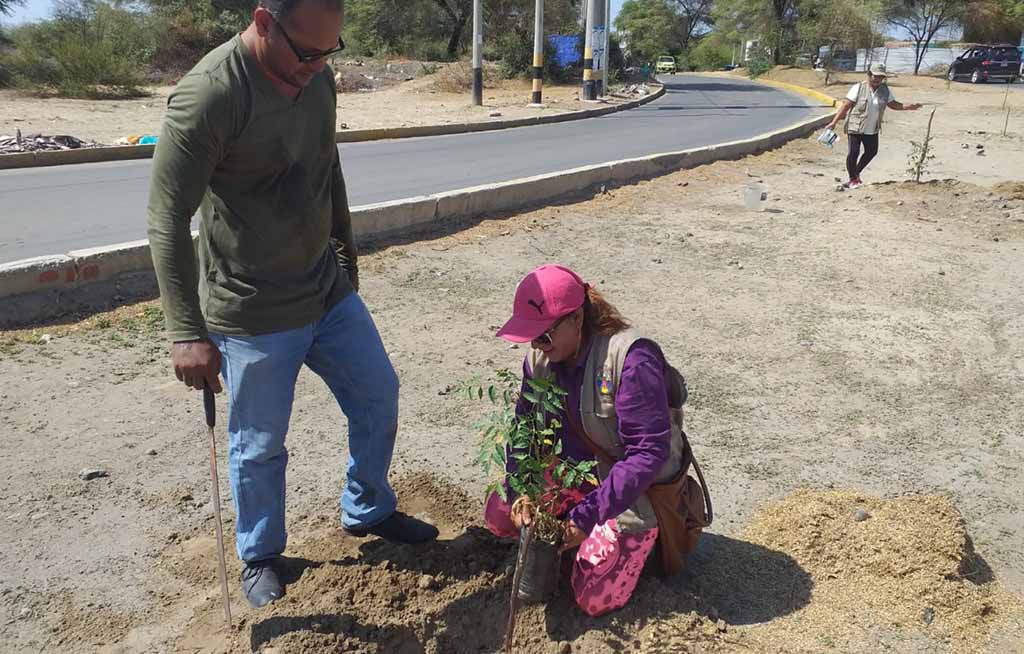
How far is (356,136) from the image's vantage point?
16.4 m

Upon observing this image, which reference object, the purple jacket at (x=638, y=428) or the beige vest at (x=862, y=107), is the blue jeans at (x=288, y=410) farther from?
the beige vest at (x=862, y=107)

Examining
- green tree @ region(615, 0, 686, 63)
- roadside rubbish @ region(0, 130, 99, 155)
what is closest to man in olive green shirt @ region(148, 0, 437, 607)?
roadside rubbish @ region(0, 130, 99, 155)

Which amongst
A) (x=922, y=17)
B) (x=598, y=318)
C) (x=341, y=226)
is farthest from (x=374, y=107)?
(x=922, y=17)

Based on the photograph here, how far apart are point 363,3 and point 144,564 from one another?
4262 centimetres

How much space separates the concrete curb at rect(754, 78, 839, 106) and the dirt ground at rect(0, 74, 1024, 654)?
23.8 m

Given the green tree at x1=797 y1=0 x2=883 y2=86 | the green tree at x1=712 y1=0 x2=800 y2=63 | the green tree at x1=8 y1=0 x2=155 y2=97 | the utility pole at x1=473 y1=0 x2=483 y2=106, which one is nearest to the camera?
the green tree at x1=8 y1=0 x2=155 y2=97

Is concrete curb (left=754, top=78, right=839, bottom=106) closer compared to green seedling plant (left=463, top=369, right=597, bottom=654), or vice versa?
green seedling plant (left=463, top=369, right=597, bottom=654)

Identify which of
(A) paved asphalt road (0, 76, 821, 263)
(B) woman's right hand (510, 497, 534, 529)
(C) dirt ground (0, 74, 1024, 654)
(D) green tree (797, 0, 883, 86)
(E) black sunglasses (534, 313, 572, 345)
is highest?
(D) green tree (797, 0, 883, 86)

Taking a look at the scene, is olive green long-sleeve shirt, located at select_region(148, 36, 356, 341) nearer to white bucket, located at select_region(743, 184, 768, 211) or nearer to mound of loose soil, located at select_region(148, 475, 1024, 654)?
mound of loose soil, located at select_region(148, 475, 1024, 654)

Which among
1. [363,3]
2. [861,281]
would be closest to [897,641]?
[861,281]

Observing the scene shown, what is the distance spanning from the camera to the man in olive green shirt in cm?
227

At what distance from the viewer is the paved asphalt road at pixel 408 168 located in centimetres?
786

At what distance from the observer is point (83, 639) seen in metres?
2.65

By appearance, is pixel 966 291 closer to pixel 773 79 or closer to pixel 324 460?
pixel 324 460
